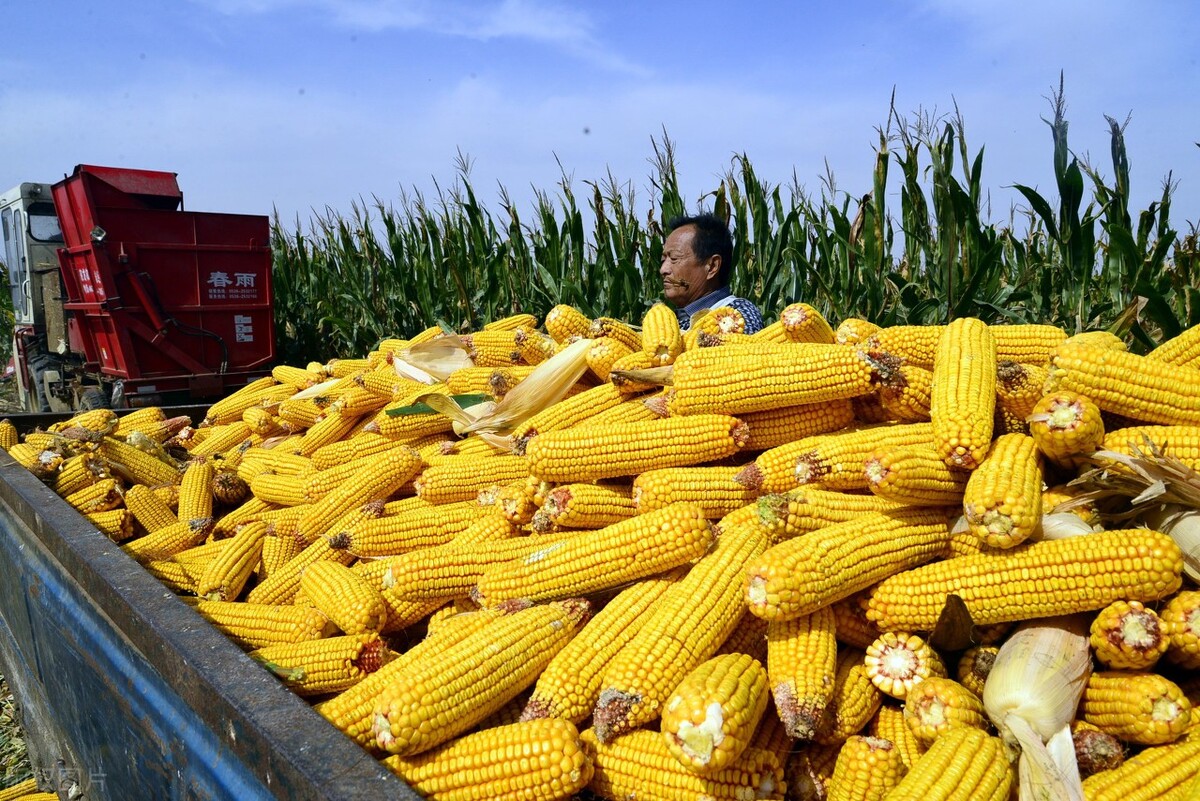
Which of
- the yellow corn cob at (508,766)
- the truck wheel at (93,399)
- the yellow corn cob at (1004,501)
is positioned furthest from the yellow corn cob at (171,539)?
the truck wheel at (93,399)

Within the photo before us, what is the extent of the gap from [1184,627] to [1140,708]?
20 centimetres

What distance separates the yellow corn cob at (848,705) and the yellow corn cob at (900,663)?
35 mm

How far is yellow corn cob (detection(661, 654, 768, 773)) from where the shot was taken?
157 centimetres

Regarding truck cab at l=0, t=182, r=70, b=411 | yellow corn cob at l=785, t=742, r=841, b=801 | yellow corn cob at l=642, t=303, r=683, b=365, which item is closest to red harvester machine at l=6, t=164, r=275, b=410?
truck cab at l=0, t=182, r=70, b=411

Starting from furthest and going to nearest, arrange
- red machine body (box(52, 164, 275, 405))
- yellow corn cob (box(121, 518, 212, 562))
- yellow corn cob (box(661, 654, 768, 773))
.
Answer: red machine body (box(52, 164, 275, 405))
yellow corn cob (box(121, 518, 212, 562))
yellow corn cob (box(661, 654, 768, 773))

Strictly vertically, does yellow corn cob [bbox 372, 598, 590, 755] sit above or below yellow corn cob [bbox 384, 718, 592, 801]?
above

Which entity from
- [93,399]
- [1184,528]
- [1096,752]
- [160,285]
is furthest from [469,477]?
[93,399]

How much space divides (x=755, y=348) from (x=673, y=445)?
429 mm

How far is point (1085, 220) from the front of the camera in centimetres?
466

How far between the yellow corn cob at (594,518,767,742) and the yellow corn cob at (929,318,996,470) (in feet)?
1.91

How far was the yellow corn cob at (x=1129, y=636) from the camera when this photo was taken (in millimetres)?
1654

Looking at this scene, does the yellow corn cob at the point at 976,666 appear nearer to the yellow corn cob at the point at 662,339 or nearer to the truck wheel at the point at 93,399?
the yellow corn cob at the point at 662,339

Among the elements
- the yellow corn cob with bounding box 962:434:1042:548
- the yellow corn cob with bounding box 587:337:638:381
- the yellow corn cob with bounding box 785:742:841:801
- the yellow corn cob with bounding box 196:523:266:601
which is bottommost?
the yellow corn cob with bounding box 785:742:841:801

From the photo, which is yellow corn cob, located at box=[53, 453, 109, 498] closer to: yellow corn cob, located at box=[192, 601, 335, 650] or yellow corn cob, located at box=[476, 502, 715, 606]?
yellow corn cob, located at box=[192, 601, 335, 650]
